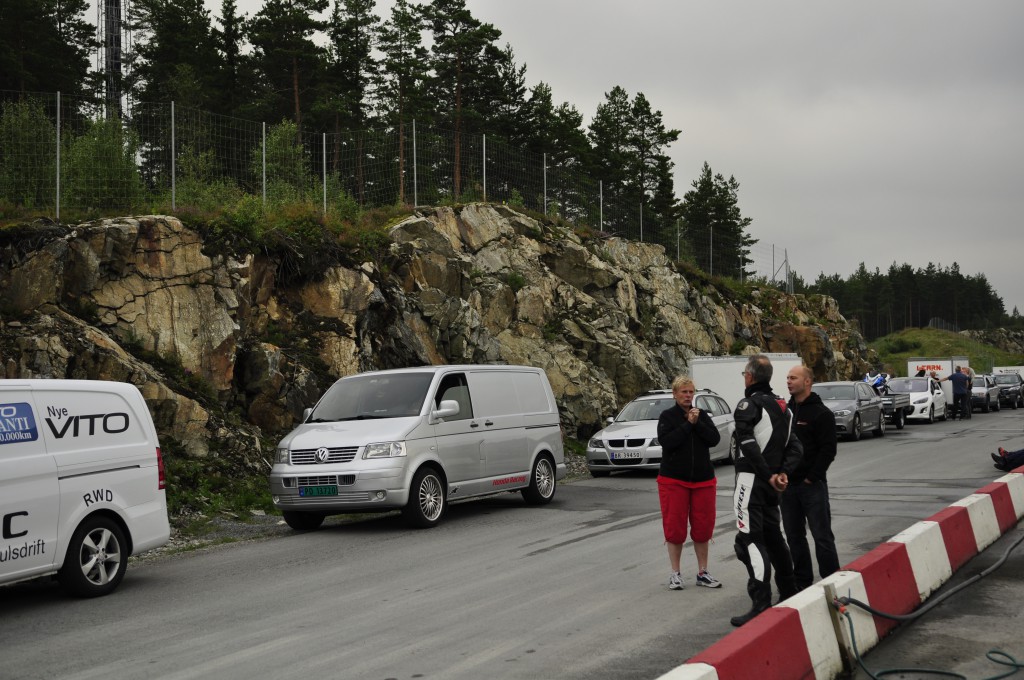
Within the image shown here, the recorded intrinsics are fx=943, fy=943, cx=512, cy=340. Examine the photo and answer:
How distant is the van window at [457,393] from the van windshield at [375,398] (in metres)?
0.23

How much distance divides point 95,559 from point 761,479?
19.2 ft

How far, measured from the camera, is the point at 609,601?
7.55 m

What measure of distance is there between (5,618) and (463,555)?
4343mm

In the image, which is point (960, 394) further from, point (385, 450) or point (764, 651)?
point (764, 651)

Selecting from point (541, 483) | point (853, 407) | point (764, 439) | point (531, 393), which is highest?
point (531, 393)

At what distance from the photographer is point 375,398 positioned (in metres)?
13.1

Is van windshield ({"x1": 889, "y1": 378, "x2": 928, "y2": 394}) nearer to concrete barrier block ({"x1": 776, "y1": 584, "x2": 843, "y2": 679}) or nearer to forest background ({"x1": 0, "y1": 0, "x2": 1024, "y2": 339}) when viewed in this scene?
forest background ({"x1": 0, "y1": 0, "x2": 1024, "y2": 339})

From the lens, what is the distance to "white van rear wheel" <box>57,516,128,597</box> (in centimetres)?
821

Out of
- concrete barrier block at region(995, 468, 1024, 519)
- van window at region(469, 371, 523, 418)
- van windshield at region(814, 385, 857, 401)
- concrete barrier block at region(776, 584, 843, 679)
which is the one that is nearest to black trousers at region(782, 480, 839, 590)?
concrete barrier block at region(776, 584, 843, 679)

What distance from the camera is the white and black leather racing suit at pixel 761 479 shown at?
6.75 metres

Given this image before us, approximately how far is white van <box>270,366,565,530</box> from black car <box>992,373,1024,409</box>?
4278 centimetres

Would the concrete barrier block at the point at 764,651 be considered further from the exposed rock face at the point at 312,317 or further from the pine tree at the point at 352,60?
the pine tree at the point at 352,60

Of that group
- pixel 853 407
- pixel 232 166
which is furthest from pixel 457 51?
pixel 853 407

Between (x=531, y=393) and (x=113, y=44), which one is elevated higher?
(x=113, y=44)
